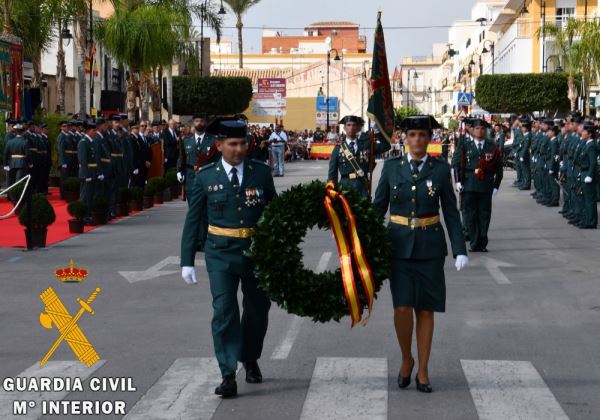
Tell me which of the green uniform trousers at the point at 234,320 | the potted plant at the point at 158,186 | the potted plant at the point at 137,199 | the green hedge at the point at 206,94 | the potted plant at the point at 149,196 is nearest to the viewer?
the green uniform trousers at the point at 234,320

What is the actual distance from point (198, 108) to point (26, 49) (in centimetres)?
3175

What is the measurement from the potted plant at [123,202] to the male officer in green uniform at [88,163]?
149 cm

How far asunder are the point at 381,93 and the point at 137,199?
47.5 ft

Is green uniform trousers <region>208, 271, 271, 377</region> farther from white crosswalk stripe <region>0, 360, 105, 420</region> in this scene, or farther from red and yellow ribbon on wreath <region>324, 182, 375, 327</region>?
white crosswalk stripe <region>0, 360, 105, 420</region>

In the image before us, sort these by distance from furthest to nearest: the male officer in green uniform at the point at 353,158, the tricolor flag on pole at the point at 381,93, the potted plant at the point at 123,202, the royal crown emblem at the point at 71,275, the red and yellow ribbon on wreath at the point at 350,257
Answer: the potted plant at the point at 123,202
the male officer in green uniform at the point at 353,158
the royal crown emblem at the point at 71,275
the tricolor flag on pole at the point at 381,93
the red and yellow ribbon on wreath at the point at 350,257

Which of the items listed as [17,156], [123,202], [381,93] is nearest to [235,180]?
[381,93]

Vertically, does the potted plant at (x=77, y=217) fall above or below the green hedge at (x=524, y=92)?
below

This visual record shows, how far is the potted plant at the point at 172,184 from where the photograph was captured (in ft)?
94.8

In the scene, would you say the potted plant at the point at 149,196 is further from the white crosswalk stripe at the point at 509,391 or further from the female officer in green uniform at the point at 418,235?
the female officer in green uniform at the point at 418,235

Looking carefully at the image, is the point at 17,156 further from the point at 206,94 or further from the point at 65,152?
the point at 206,94

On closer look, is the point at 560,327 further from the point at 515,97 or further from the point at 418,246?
the point at 515,97

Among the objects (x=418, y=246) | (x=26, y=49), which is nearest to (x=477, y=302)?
(x=418, y=246)

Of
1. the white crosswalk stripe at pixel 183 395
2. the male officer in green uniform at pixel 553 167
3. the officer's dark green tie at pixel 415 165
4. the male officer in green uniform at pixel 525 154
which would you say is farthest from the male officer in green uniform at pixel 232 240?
the male officer in green uniform at pixel 525 154

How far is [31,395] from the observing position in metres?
7.95
